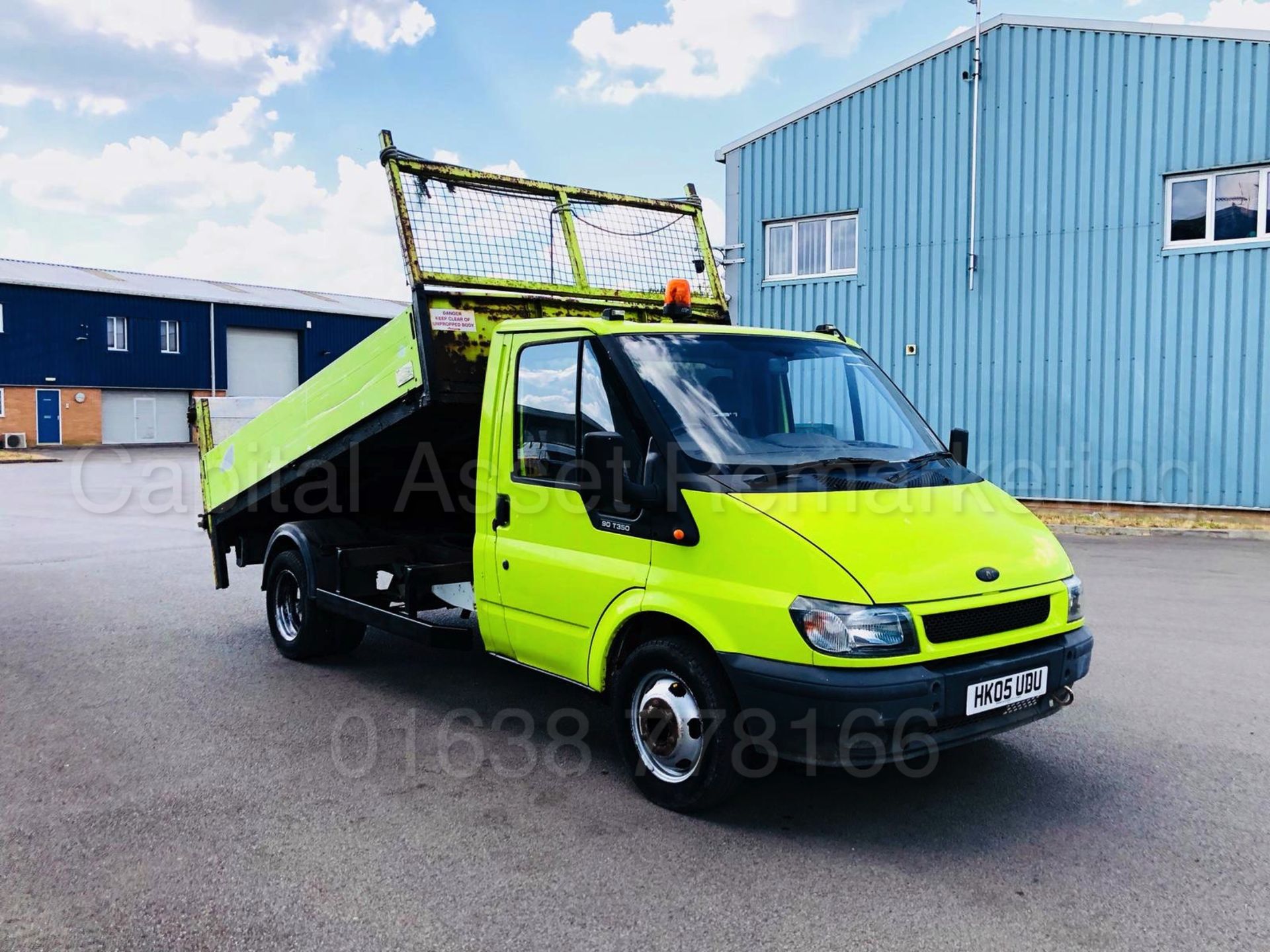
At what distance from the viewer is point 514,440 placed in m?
5.14

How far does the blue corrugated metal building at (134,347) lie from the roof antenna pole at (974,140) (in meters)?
29.2

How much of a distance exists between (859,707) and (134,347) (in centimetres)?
4760

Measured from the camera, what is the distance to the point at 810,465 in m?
4.46

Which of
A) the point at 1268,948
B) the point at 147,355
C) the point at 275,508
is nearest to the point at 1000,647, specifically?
the point at 1268,948

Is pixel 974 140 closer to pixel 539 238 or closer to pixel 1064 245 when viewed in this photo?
pixel 1064 245

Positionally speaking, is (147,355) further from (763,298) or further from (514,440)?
(514,440)

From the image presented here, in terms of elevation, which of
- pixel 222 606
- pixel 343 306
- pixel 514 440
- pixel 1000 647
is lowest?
pixel 222 606

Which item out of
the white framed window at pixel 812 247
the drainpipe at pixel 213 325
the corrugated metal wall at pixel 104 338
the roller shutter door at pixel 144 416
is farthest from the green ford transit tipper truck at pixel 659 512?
the drainpipe at pixel 213 325

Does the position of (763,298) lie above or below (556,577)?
above

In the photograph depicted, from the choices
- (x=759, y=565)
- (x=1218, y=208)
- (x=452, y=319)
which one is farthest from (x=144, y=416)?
(x=759, y=565)

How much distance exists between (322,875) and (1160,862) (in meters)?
3.06

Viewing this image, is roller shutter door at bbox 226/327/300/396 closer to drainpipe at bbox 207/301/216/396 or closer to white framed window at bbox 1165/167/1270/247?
drainpipe at bbox 207/301/216/396

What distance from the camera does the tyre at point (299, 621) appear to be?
22.4 feet

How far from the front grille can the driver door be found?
3.91 ft
